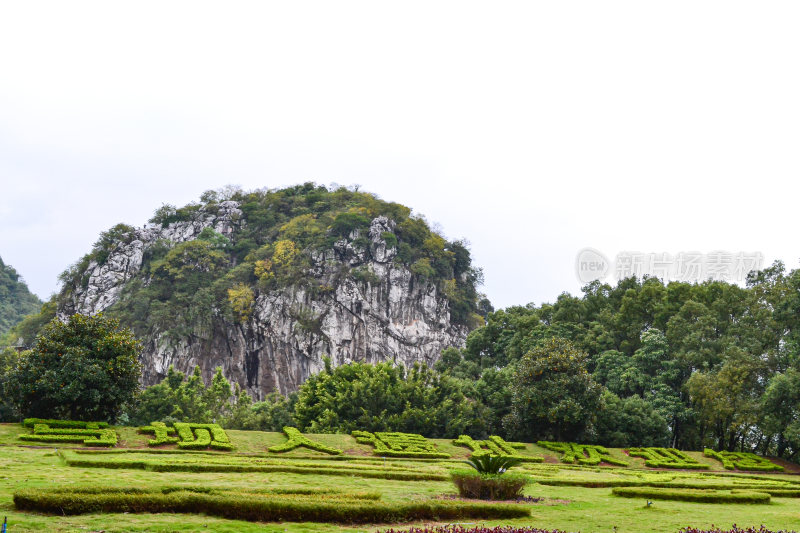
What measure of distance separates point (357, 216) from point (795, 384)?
52666 millimetres

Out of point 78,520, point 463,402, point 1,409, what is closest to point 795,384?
point 463,402

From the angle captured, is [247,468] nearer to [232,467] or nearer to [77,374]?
[232,467]

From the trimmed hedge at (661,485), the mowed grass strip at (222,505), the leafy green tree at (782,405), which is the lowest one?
the trimmed hedge at (661,485)

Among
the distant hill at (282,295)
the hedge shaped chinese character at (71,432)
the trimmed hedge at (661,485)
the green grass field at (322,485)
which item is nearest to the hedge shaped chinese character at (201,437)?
the green grass field at (322,485)

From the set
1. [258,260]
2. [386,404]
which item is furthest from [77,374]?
[258,260]

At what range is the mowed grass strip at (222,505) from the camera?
950cm

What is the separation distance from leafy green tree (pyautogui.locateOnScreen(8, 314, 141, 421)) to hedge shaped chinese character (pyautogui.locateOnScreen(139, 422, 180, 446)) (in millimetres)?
2213

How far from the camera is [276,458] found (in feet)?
72.8

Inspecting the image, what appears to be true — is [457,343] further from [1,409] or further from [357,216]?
[1,409]

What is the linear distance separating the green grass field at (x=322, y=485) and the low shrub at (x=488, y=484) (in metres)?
0.65

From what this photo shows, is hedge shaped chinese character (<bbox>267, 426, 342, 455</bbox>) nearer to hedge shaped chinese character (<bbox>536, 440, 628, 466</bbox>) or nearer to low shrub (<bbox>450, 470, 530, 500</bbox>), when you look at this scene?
hedge shaped chinese character (<bbox>536, 440, 628, 466</bbox>)

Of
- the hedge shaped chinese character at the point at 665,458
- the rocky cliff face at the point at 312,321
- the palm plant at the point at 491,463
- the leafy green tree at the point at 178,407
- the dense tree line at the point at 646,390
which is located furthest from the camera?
the rocky cliff face at the point at 312,321

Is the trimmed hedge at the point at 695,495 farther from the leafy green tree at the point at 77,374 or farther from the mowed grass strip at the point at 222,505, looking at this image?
the leafy green tree at the point at 77,374

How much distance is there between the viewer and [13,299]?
A: 9600 centimetres
